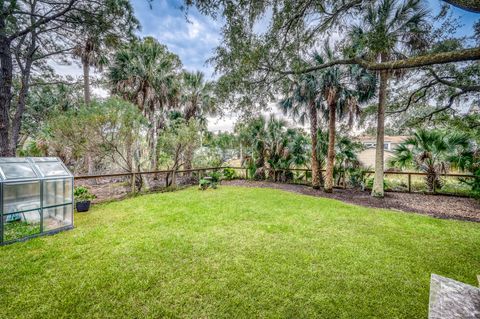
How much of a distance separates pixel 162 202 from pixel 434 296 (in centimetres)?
678

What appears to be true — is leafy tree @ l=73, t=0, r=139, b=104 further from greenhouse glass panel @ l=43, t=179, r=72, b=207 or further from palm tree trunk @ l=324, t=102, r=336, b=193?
palm tree trunk @ l=324, t=102, r=336, b=193

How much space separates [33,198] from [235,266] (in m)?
4.29

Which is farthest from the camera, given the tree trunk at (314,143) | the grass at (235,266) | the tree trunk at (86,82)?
the tree trunk at (86,82)

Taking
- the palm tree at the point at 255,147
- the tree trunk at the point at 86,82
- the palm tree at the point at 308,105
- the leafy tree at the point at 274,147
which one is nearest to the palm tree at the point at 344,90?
the palm tree at the point at 308,105

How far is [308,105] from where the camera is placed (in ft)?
30.5

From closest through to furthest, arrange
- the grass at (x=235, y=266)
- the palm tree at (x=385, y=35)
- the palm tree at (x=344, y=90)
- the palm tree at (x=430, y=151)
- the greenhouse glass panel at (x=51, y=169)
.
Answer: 1. the grass at (x=235, y=266)
2. the palm tree at (x=385, y=35)
3. the greenhouse glass panel at (x=51, y=169)
4. the palm tree at (x=430, y=151)
5. the palm tree at (x=344, y=90)

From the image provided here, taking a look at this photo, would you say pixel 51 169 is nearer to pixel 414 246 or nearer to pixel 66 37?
pixel 66 37

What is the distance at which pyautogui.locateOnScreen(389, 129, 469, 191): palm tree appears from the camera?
725cm

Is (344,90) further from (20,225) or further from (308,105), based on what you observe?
(20,225)

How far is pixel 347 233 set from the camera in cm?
425

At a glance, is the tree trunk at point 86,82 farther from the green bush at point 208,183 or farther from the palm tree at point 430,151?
the palm tree at point 430,151

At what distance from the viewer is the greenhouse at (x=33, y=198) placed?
3.57m

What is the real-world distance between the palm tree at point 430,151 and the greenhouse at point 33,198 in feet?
37.6

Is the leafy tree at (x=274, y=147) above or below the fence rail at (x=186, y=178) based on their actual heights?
above
